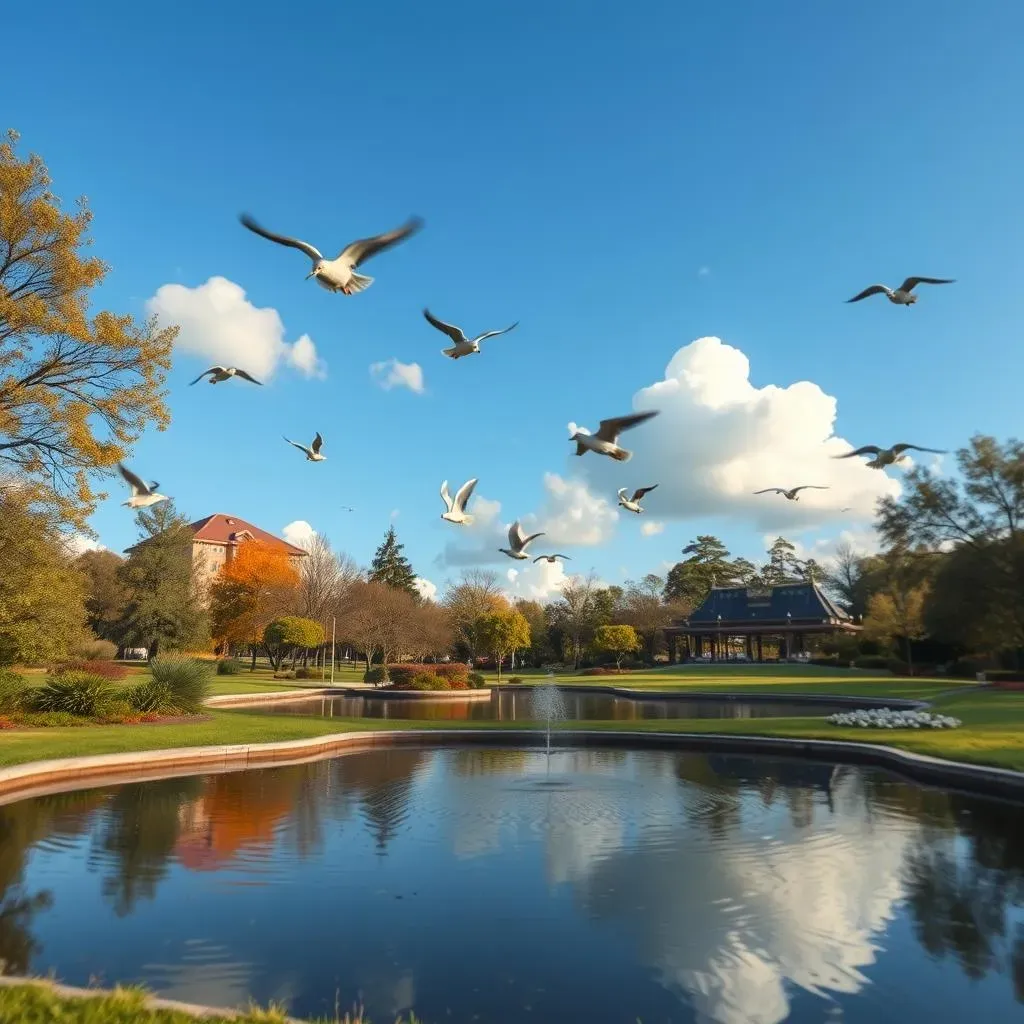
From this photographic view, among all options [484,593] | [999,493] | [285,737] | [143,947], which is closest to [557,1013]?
[143,947]

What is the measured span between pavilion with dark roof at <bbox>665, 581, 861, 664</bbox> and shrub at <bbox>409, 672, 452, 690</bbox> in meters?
38.2

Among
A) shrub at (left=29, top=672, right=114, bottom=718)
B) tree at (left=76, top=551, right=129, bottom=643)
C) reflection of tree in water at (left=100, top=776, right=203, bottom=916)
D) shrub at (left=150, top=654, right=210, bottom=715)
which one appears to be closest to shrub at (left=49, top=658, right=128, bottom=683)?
shrub at (left=150, top=654, right=210, bottom=715)

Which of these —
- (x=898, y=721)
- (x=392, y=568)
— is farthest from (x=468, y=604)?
(x=898, y=721)

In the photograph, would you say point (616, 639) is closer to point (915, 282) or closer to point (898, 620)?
point (898, 620)

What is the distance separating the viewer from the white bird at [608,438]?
43.2ft

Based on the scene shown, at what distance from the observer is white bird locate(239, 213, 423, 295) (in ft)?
32.1

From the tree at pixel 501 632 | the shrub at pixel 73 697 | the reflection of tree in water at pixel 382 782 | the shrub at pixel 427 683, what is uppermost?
the tree at pixel 501 632

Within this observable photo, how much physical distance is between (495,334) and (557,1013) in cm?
975

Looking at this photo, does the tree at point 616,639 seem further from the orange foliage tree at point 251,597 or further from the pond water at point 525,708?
the pond water at point 525,708

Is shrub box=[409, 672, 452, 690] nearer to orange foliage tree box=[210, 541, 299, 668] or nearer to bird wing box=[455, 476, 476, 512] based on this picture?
bird wing box=[455, 476, 476, 512]

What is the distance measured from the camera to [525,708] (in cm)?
3122

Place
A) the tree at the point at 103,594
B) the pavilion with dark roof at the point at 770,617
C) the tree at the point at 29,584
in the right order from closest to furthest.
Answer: the tree at the point at 29,584 < the tree at the point at 103,594 < the pavilion with dark roof at the point at 770,617

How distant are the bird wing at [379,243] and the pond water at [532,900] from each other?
24.1 feet

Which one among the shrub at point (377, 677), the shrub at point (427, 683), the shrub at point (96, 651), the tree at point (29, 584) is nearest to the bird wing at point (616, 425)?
the tree at point (29, 584)
